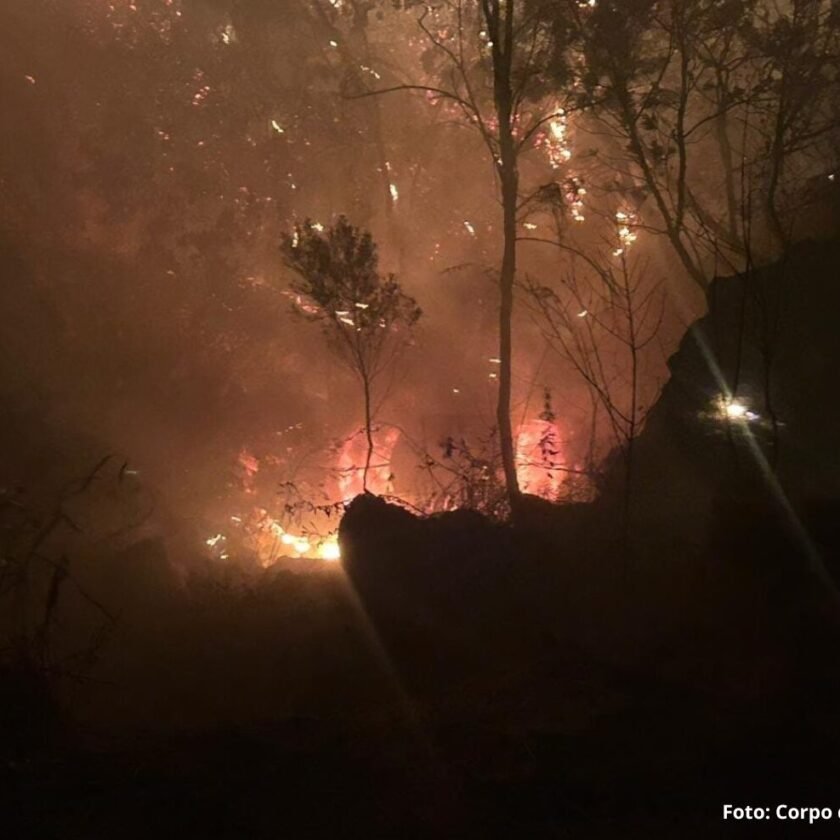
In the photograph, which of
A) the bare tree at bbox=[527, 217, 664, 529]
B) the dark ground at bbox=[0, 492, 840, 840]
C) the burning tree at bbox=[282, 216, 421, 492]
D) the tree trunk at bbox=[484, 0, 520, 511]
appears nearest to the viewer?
the dark ground at bbox=[0, 492, 840, 840]

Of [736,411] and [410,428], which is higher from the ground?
[410,428]

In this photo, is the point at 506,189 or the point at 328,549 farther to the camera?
the point at 328,549

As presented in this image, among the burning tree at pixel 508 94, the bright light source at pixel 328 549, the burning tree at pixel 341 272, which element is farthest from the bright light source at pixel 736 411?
the bright light source at pixel 328 549

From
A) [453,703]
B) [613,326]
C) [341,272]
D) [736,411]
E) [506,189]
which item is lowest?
[453,703]

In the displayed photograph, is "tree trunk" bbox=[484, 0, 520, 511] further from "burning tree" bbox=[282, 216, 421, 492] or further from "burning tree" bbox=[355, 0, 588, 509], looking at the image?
"burning tree" bbox=[282, 216, 421, 492]

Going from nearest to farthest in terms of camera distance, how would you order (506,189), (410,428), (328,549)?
(506,189)
(328,549)
(410,428)

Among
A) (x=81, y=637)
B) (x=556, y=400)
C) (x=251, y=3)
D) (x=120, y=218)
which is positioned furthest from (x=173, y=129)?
(x=81, y=637)

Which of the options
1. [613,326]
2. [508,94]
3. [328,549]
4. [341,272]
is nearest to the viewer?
[508,94]

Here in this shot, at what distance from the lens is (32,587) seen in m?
13.3

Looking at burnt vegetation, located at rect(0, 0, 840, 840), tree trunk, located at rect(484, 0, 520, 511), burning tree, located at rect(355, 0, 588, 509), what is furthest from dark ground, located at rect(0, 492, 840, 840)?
burning tree, located at rect(355, 0, 588, 509)

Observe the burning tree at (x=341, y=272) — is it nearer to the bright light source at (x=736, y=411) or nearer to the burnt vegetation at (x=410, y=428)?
the burnt vegetation at (x=410, y=428)

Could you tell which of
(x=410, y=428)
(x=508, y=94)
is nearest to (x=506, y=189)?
(x=508, y=94)

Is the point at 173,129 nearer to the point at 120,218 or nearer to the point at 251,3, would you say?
the point at 120,218

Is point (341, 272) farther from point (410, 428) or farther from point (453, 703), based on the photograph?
point (410, 428)
